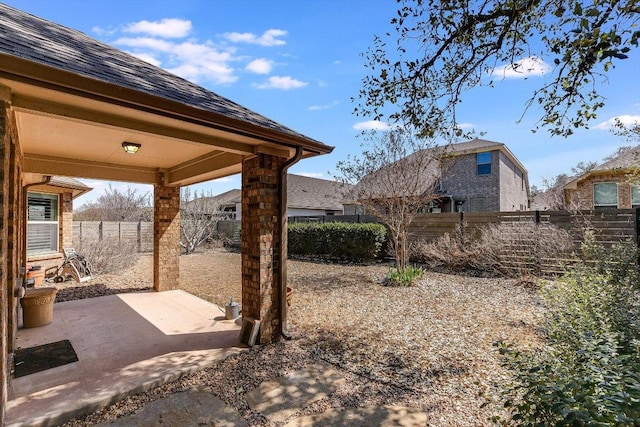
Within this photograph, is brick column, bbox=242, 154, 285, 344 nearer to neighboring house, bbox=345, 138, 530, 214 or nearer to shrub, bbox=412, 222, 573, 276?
shrub, bbox=412, 222, 573, 276

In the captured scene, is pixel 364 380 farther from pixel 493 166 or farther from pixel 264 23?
pixel 493 166

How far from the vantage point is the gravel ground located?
3.01 meters

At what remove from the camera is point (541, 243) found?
8094mm

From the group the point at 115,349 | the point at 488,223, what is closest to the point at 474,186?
the point at 488,223

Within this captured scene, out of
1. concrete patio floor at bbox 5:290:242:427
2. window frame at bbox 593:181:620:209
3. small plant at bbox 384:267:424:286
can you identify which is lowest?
concrete patio floor at bbox 5:290:242:427

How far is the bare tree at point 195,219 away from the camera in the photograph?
52.1ft

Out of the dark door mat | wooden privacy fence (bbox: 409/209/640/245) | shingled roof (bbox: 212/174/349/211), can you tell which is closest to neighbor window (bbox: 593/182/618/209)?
wooden privacy fence (bbox: 409/209/640/245)

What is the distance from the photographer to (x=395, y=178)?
338 inches

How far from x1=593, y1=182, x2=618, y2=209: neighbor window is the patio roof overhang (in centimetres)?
1694

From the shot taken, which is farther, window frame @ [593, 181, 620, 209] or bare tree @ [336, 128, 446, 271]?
window frame @ [593, 181, 620, 209]

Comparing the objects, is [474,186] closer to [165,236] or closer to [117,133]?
[165,236]

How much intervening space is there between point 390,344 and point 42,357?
446 cm

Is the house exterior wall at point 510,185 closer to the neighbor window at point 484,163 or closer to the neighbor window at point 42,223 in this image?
the neighbor window at point 484,163

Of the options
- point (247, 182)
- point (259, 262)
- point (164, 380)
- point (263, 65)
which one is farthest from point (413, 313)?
point (263, 65)
